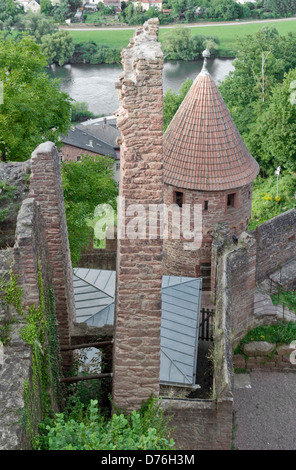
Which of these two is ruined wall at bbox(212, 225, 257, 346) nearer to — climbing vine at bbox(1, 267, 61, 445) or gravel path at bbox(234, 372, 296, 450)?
gravel path at bbox(234, 372, 296, 450)

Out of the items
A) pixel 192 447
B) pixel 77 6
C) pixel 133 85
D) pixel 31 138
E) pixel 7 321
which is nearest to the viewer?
pixel 133 85

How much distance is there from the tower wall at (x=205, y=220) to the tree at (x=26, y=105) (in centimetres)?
517

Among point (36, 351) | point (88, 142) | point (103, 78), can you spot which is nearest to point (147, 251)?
point (36, 351)

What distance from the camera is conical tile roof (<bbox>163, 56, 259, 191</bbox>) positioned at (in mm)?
19266

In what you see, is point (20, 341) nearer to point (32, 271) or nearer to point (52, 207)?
point (32, 271)

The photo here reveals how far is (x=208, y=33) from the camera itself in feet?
237

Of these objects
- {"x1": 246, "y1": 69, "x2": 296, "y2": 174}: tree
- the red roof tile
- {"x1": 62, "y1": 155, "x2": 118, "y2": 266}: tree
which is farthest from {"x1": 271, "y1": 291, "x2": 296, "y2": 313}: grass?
{"x1": 246, "y1": 69, "x2": 296, "y2": 174}: tree

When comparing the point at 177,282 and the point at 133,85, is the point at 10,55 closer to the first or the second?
the point at 177,282

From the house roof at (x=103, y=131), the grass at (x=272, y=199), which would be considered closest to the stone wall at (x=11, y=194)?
the grass at (x=272, y=199)

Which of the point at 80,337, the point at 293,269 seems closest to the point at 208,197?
the point at 293,269

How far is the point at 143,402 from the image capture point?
31.4 ft

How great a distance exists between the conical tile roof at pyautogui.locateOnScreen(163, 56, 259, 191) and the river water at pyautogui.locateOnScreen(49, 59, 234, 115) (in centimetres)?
4281

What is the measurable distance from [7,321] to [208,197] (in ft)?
36.8

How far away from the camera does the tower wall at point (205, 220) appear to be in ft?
63.7
